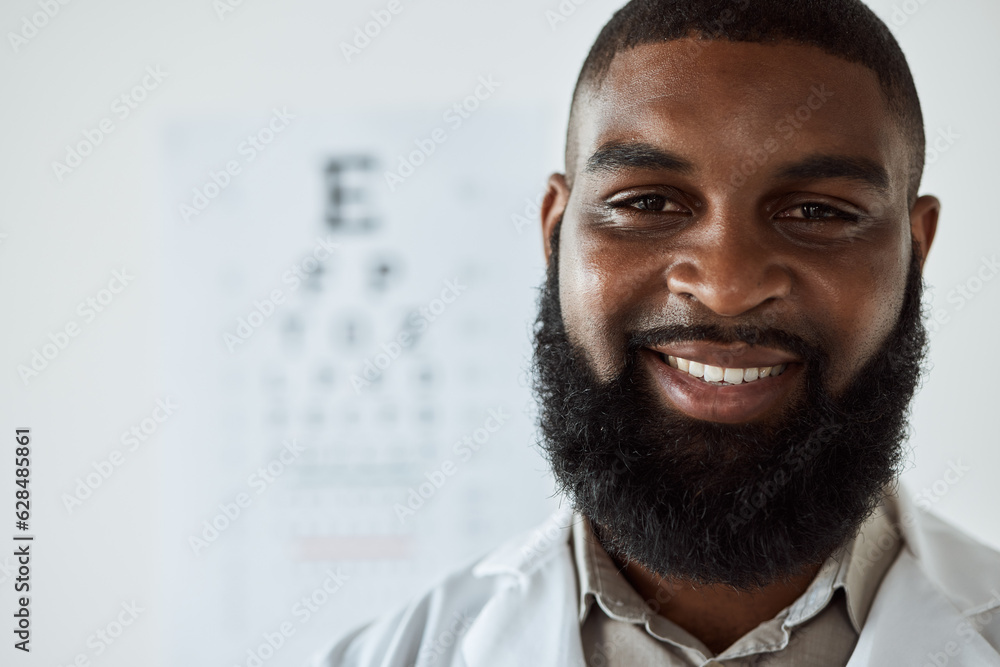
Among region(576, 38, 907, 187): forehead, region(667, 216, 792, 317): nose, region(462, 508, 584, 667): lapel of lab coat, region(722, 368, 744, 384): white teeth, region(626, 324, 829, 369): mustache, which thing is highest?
region(576, 38, 907, 187): forehead

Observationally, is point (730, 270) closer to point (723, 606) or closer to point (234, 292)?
point (723, 606)

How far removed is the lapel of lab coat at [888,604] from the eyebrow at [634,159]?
0.53m

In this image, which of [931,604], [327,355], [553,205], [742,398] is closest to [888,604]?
[931,604]

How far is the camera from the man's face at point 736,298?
0.93m

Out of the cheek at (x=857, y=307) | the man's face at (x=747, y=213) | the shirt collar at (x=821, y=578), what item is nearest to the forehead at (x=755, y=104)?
the man's face at (x=747, y=213)

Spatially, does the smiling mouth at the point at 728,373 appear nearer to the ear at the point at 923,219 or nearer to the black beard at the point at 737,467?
the black beard at the point at 737,467

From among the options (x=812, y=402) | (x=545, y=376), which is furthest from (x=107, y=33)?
(x=812, y=402)

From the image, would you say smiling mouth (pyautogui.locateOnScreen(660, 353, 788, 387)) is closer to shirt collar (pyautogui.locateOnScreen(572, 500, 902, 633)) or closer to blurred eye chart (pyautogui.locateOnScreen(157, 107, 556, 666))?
shirt collar (pyautogui.locateOnScreen(572, 500, 902, 633))

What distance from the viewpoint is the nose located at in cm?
90

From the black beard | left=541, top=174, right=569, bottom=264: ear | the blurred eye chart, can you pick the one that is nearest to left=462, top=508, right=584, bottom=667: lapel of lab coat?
the black beard

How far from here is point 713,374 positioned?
97 cm

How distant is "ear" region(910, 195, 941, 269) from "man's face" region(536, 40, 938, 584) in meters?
0.08

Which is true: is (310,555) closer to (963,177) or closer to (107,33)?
(107,33)

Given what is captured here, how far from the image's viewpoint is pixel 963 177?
5.79 feet
